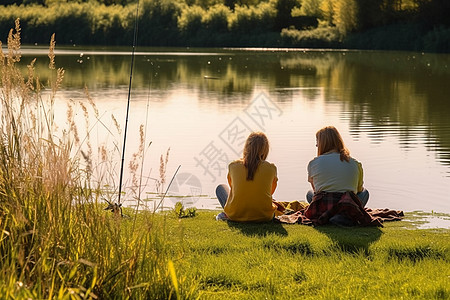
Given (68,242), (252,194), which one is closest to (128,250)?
(68,242)

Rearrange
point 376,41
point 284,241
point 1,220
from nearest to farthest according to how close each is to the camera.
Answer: point 1,220 < point 284,241 < point 376,41

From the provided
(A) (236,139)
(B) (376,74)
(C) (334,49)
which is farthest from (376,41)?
(A) (236,139)

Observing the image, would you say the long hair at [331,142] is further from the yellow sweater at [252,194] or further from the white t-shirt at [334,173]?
the yellow sweater at [252,194]

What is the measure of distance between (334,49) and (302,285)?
43.8 meters

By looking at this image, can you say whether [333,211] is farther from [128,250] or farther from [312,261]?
[128,250]

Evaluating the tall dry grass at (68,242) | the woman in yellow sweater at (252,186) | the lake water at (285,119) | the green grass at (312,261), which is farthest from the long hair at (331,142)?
the tall dry grass at (68,242)

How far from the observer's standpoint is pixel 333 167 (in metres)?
6.04

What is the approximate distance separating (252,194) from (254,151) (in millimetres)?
312

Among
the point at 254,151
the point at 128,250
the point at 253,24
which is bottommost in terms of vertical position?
the point at 128,250

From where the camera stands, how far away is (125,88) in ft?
66.4

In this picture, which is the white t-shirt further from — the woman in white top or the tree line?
the tree line

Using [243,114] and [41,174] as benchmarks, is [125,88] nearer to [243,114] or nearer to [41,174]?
[243,114]

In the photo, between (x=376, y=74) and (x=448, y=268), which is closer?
(x=448, y=268)

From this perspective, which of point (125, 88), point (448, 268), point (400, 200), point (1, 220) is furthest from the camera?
point (125, 88)
